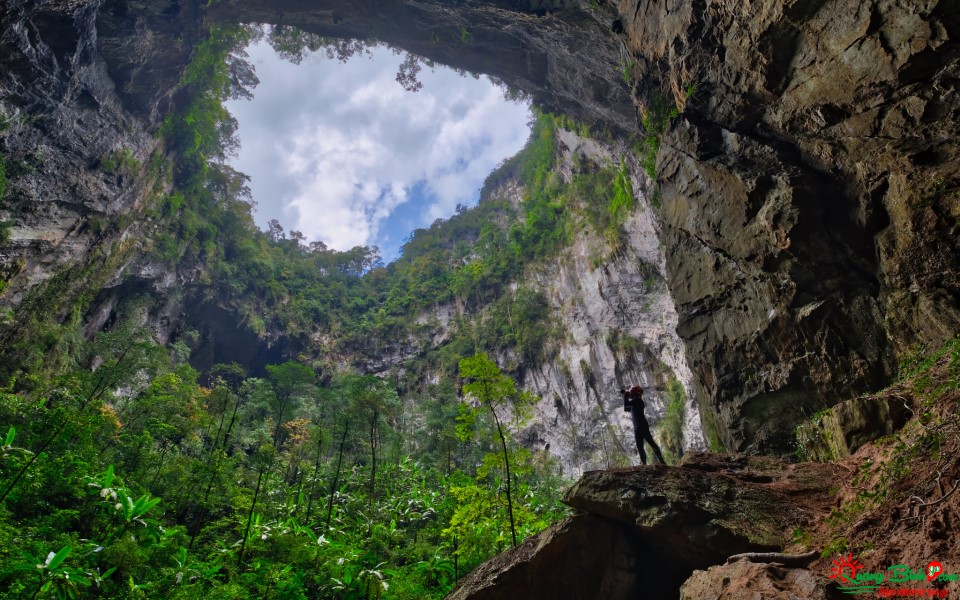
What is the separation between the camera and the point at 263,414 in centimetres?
2025

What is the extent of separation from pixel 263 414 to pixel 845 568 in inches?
832

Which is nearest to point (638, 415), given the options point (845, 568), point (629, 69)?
point (845, 568)

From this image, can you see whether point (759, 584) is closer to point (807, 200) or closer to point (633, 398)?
point (633, 398)

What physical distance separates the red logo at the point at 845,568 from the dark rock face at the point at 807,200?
4.67 meters

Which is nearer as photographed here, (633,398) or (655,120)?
(633,398)

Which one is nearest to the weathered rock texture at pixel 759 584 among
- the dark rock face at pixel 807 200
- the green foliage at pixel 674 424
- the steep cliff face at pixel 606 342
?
the dark rock face at pixel 807 200

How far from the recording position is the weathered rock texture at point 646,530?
→ 4527 millimetres

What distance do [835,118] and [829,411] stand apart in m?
5.38

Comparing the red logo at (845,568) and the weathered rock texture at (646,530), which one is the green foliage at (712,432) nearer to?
the weathered rock texture at (646,530)

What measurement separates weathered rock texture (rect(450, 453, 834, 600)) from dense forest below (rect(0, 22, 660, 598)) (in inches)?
69.6

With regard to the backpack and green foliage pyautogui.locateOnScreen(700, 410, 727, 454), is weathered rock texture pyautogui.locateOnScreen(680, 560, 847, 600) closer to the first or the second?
the backpack

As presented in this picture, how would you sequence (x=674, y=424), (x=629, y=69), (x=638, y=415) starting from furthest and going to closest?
(x=674, y=424)
(x=629, y=69)
(x=638, y=415)

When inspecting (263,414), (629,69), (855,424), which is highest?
(629,69)

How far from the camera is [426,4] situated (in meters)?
18.1
